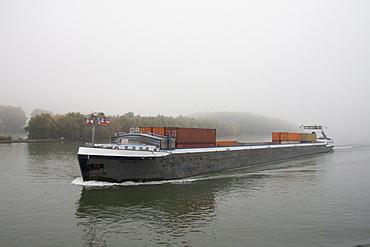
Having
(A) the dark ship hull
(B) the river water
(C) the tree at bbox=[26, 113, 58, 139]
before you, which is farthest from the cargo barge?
(C) the tree at bbox=[26, 113, 58, 139]

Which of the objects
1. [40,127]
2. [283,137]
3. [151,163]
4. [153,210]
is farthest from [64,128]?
[153,210]

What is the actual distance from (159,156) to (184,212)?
7424mm

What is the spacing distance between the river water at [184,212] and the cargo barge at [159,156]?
3.36 feet

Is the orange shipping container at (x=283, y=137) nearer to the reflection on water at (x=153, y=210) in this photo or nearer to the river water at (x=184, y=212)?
the river water at (x=184, y=212)

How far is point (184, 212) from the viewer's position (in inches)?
703

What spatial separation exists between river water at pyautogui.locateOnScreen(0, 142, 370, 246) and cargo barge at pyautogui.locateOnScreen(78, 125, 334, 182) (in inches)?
40.3

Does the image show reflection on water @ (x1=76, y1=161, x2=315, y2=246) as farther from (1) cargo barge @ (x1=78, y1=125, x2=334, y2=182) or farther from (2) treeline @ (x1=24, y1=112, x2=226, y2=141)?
(2) treeline @ (x1=24, y1=112, x2=226, y2=141)

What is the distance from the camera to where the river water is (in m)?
13.8

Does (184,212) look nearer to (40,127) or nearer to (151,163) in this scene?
(151,163)

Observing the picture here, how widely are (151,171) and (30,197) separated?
30.7ft

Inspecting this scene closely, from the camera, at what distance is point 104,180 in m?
22.8

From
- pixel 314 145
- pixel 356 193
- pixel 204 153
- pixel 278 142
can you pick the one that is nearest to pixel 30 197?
pixel 204 153

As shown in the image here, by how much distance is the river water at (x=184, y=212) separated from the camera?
45.4 feet

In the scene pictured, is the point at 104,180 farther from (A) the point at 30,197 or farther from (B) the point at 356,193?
(B) the point at 356,193
